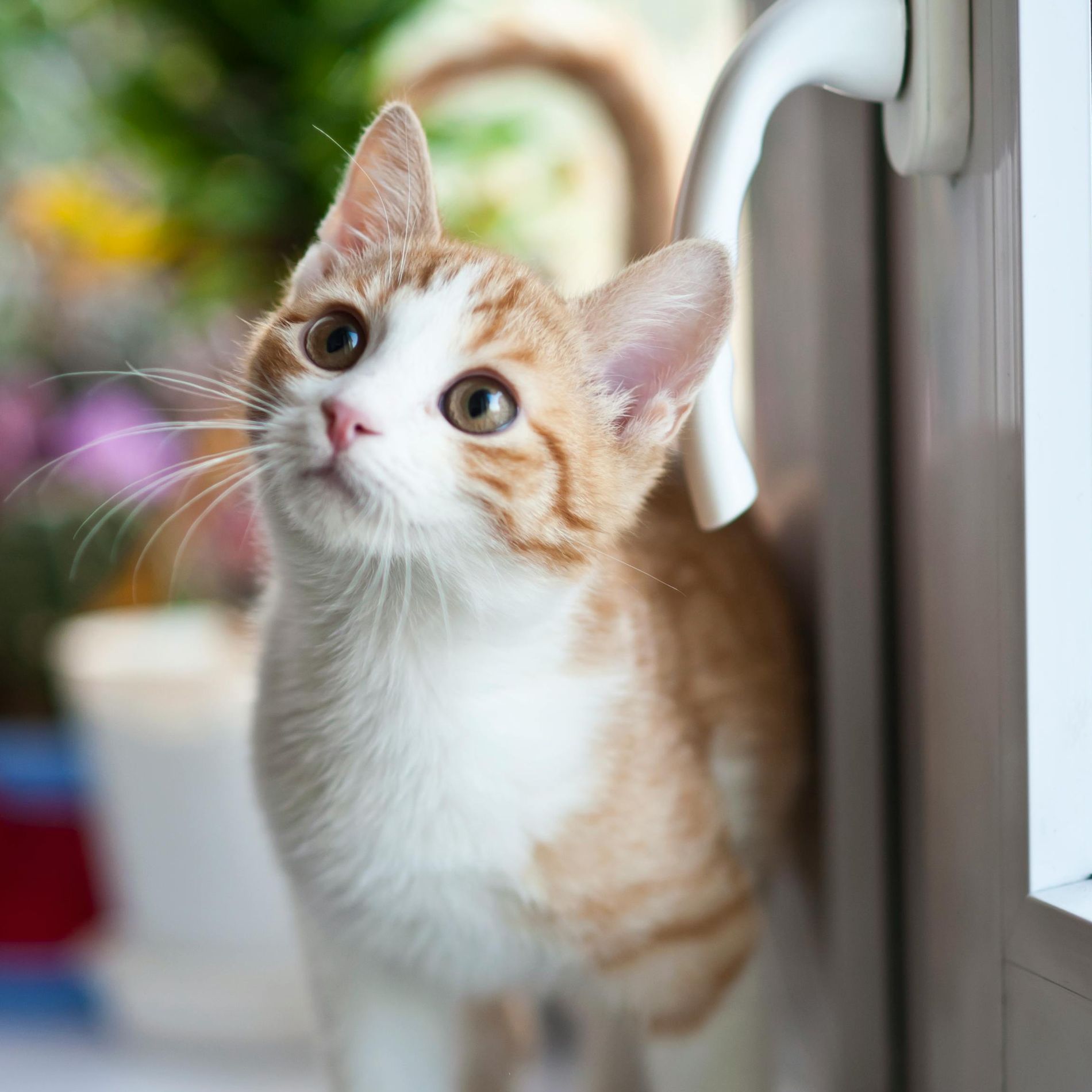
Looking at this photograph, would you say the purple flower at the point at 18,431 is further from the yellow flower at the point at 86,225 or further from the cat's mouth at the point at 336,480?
the cat's mouth at the point at 336,480

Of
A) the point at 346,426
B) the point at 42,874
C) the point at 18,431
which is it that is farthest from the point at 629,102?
the point at 42,874

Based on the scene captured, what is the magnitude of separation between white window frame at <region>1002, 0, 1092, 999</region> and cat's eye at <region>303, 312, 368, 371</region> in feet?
1.23

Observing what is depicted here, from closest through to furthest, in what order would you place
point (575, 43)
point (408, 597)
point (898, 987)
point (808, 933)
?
point (408, 597)
point (898, 987)
point (808, 933)
point (575, 43)

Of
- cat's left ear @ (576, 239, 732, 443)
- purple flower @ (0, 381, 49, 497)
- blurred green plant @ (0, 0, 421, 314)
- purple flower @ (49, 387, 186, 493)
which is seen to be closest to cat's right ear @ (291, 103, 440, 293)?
cat's left ear @ (576, 239, 732, 443)

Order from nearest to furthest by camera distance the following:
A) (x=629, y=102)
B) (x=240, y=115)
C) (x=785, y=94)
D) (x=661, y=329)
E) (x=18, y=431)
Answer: (x=785, y=94), (x=661, y=329), (x=629, y=102), (x=240, y=115), (x=18, y=431)

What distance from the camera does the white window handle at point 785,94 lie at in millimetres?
528

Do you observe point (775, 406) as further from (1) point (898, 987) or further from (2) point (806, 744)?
(1) point (898, 987)

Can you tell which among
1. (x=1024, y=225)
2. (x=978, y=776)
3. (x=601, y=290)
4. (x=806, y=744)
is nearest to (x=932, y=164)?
(x=1024, y=225)

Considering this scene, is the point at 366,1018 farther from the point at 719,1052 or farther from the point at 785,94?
the point at 785,94

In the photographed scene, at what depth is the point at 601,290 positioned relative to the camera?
675 mm

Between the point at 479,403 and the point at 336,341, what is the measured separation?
0.12 meters

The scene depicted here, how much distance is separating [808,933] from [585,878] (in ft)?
1.00

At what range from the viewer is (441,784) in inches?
26.1

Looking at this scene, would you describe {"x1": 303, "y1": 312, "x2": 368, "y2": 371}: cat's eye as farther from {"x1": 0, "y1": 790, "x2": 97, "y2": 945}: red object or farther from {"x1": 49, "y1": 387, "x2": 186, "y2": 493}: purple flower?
{"x1": 0, "y1": 790, "x2": 97, "y2": 945}: red object
